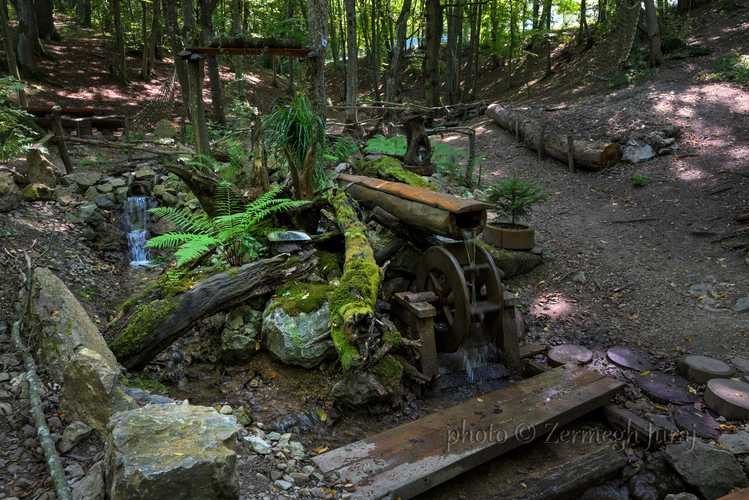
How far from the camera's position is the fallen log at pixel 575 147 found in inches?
367

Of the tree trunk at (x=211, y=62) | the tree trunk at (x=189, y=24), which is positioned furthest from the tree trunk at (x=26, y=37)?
the tree trunk at (x=189, y=24)

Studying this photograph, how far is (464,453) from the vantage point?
3152 mm

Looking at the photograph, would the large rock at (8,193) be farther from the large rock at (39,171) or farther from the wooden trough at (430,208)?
the wooden trough at (430,208)

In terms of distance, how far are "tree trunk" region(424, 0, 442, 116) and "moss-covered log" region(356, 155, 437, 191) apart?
32.8ft

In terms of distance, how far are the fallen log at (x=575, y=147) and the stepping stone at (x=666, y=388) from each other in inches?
252

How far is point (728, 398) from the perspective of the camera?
3.63 meters

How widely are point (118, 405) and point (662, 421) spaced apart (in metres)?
4.27

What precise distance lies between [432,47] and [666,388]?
599 inches

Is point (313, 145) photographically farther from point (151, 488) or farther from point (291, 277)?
point (151, 488)

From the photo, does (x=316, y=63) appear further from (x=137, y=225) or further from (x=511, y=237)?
(x=511, y=237)

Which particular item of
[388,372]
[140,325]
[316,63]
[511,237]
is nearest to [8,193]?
[140,325]

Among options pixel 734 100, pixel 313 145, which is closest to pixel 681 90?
pixel 734 100

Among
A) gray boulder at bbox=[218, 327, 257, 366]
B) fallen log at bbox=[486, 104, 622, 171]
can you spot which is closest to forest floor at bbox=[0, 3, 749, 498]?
fallen log at bbox=[486, 104, 622, 171]

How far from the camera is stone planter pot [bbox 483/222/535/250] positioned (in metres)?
6.56
